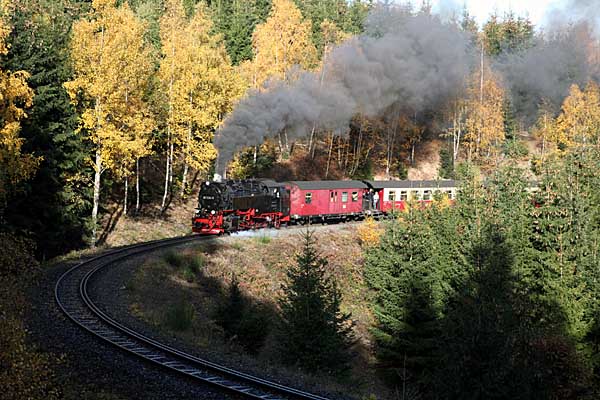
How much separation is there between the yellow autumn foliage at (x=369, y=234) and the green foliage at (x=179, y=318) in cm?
1626

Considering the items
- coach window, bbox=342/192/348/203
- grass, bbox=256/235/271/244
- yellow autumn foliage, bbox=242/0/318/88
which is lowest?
grass, bbox=256/235/271/244

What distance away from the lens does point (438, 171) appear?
6000cm

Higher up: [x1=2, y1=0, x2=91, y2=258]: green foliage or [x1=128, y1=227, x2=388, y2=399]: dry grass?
[x1=2, y1=0, x2=91, y2=258]: green foliage

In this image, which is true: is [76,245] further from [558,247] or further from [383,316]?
[558,247]

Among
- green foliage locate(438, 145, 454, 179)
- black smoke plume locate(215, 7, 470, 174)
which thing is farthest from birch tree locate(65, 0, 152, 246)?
green foliage locate(438, 145, 454, 179)

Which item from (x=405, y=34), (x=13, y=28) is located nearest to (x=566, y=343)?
(x=13, y=28)

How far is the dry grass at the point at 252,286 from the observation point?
55.0ft

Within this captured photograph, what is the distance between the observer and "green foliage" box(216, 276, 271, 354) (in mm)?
18266

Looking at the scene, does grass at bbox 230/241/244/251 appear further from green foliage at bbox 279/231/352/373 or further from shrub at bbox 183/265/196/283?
green foliage at bbox 279/231/352/373

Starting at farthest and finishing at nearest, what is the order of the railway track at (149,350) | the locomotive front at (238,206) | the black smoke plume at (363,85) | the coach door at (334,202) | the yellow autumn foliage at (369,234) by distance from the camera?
the coach door at (334,202), the yellow autumn foliage at (369,234), the black smoke plume at (363,85), the locomotive front at (238,206), the railway track at (149,350)

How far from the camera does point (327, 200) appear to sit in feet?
128

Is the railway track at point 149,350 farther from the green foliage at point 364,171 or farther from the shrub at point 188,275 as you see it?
the green foliage at point 364,171

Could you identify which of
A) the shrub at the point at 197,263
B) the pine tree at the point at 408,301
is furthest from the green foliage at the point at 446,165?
the shrub at the point at 197,263

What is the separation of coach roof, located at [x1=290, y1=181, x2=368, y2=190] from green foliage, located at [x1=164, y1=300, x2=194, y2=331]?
18729 mm
